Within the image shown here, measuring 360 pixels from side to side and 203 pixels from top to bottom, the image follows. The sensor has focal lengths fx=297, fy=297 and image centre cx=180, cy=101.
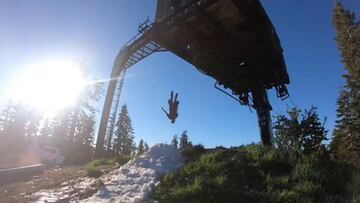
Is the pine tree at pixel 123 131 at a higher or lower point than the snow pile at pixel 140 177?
higher

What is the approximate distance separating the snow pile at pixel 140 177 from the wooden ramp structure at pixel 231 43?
16.5ft

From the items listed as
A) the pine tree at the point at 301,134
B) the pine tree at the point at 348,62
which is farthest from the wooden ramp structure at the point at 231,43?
the pine tree at the point at 348,62

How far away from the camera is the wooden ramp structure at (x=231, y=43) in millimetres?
12211

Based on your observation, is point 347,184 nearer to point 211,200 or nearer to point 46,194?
point 211,200

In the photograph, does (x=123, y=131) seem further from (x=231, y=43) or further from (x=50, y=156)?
(x=231, y=43)

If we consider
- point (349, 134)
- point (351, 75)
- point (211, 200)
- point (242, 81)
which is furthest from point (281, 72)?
point (351, 75)

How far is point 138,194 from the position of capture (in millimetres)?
8781

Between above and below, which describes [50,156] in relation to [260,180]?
above

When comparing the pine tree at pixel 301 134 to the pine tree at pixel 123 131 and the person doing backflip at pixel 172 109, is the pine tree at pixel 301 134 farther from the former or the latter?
the pine tree at pixel 123 131

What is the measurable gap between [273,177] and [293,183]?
0.62 meters

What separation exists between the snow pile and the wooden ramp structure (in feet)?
16.5

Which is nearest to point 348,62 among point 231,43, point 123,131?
point 231,43

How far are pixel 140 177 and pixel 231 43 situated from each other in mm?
7276

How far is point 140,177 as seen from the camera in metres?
9.98
